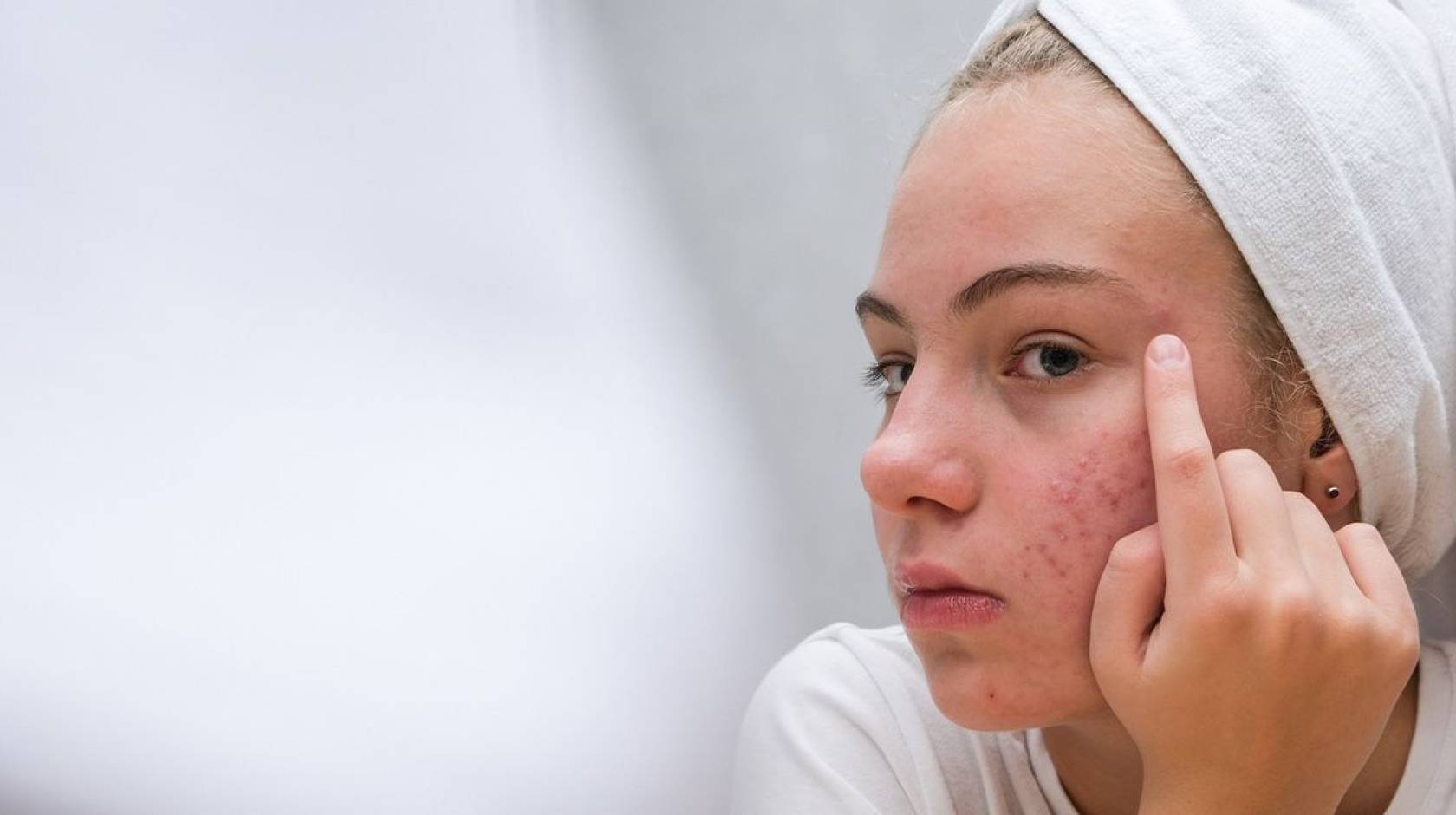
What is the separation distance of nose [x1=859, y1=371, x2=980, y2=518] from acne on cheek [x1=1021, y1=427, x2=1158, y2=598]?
0.14 feet

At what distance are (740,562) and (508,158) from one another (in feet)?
1.38

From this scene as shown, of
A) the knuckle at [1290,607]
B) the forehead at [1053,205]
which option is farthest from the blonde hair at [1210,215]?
the knuckle at [1290,607]

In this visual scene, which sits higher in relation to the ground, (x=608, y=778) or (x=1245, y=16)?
(x=1245, y=16)

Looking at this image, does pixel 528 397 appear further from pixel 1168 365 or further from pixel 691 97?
pixel 1168 365

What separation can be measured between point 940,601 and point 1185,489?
15 cm

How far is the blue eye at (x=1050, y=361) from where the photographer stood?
31.0 inches

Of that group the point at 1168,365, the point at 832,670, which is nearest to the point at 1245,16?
the point at 1168,365

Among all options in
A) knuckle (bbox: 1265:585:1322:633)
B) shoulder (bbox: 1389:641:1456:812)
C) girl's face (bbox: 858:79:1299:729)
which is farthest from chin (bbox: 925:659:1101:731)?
shoulder (bbox: 1389:641:1456:812)

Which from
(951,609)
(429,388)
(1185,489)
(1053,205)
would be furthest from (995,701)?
(429,388)

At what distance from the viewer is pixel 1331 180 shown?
0.82 m

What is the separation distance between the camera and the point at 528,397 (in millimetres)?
1176

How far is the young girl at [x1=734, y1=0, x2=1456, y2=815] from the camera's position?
2.48ft

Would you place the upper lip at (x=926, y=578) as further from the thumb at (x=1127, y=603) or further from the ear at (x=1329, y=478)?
the ear at (x=1329, y=478)

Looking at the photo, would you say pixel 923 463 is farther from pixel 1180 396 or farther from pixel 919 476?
pixel 1180 396
